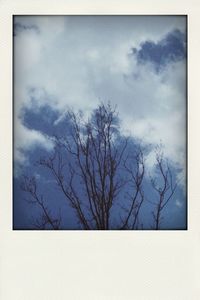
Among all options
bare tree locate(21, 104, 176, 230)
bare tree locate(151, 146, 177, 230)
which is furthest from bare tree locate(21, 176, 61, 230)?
bare tree locate(151, 146, 177, 230)

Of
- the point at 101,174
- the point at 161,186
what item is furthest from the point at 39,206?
the point at 161,186

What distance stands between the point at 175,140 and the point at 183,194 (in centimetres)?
23

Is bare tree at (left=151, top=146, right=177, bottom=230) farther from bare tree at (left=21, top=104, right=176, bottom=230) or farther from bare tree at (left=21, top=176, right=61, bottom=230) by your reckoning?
bare tree at (left=21, top=176, right=61, bottom=230)

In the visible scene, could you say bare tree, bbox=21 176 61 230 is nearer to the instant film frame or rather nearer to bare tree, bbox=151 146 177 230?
the instant film frame

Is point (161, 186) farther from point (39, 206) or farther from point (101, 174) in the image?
point (39, 206)

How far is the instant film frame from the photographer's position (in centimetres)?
208
